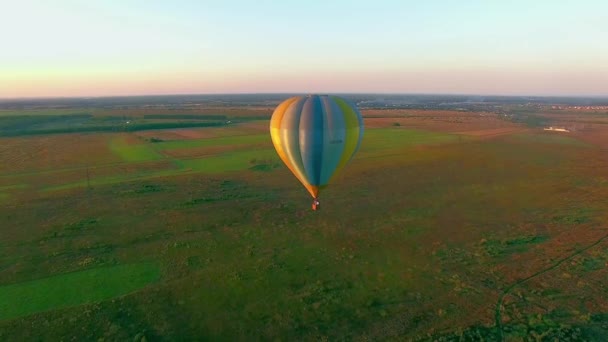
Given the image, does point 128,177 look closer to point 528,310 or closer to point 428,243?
point 428,243

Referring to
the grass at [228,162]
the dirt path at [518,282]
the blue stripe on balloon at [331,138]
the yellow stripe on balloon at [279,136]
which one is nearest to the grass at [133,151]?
the grass at [228,162]

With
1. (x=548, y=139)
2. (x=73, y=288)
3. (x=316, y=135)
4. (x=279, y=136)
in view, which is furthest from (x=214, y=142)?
(x=548, y=139)

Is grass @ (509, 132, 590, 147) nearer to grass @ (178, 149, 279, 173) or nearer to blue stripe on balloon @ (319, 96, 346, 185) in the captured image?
grass @ (178, 149, 279, 173)

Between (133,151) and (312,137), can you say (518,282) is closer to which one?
(312,137)

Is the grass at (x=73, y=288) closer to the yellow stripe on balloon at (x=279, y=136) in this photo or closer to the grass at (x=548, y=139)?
the yellow stripe on balloon at (x=279, y=136)

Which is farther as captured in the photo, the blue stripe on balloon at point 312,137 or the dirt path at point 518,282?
the blue stripe on balloon at point 312,137

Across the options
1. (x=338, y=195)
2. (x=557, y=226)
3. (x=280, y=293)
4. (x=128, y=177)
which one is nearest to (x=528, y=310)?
(x=280, y=293)

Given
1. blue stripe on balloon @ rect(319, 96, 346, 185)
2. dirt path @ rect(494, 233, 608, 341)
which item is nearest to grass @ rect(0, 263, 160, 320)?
blue stripe on balloon @ rect(319, 96, 346, 185)
